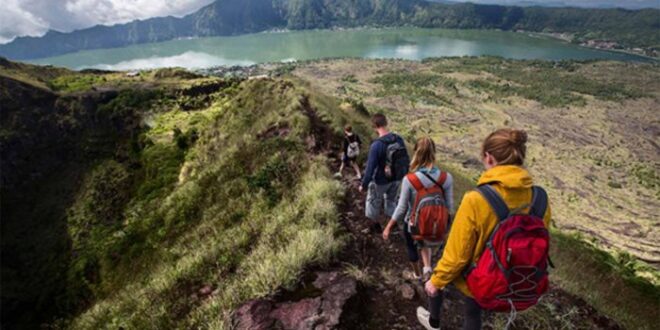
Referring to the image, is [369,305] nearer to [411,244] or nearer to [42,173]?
[411,244]

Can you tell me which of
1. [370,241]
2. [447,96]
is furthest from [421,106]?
[370,241]

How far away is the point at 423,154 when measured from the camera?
4.14 meters

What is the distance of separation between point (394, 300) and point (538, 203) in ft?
8.22

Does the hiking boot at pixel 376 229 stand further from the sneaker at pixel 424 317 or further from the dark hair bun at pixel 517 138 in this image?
the dark hair bun at pixel 517 138

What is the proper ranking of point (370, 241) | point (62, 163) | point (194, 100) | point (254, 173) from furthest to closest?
1. point (194, 100)
2. point (62, 163)
3. point (254, 173)
4. point (370, 241)

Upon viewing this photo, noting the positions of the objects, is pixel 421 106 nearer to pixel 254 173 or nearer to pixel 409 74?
pixel 409 74

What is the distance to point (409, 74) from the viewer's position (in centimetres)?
13450

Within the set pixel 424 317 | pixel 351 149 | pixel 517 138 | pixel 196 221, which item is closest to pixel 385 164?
pixel 424 317

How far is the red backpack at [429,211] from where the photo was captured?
4035 mm

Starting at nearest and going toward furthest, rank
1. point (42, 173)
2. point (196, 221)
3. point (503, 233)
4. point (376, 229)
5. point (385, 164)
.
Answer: point (503, 233) → point (385, 164) → point (376, 229) → point (196, 221) → point (42, 173)

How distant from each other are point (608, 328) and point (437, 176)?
3.40m

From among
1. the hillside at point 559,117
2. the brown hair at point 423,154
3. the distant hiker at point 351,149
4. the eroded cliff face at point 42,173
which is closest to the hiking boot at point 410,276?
the brown hair at point 423,154

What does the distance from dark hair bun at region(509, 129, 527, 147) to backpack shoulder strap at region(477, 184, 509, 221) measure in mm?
417

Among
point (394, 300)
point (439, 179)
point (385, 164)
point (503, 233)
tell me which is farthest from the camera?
point (385, 164)
